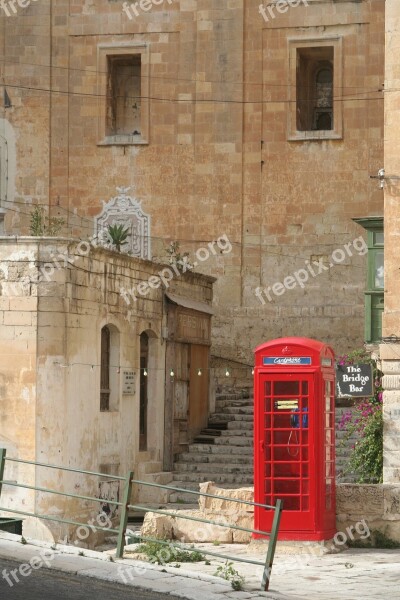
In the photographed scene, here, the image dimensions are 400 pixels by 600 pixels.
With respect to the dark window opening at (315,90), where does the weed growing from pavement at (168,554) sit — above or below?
below

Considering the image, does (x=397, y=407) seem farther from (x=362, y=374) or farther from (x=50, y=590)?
(x=50, y=590)

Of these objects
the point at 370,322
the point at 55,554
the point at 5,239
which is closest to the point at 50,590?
the point at 55,554

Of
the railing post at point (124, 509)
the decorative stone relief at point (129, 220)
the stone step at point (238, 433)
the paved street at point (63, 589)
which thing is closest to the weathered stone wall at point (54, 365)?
the stone step at point (238, 433)

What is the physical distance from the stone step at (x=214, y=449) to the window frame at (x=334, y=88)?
9.39 m

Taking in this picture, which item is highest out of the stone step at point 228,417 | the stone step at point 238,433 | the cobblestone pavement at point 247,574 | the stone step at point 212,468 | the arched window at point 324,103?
the arched window at point 324,103

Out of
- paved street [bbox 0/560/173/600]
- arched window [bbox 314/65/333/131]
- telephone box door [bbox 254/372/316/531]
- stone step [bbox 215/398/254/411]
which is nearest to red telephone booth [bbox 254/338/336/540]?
telephone box door [bbox 254/372/316/531]

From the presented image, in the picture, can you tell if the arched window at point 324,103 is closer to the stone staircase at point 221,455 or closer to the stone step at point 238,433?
the stone staircase at point 221,455

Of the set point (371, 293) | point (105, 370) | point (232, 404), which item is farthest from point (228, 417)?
point (371, 293)

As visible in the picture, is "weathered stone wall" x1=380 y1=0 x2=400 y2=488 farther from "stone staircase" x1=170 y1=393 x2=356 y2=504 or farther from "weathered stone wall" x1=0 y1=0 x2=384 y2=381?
"weathered stone wall" x1=0 y1=0 x2=384 y2=381

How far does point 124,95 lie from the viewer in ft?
109

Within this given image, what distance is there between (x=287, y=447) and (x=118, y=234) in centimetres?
1352

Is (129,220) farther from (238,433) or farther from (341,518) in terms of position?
(341,518)

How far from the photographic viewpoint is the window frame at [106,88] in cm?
3231

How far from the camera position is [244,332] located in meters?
31.1
